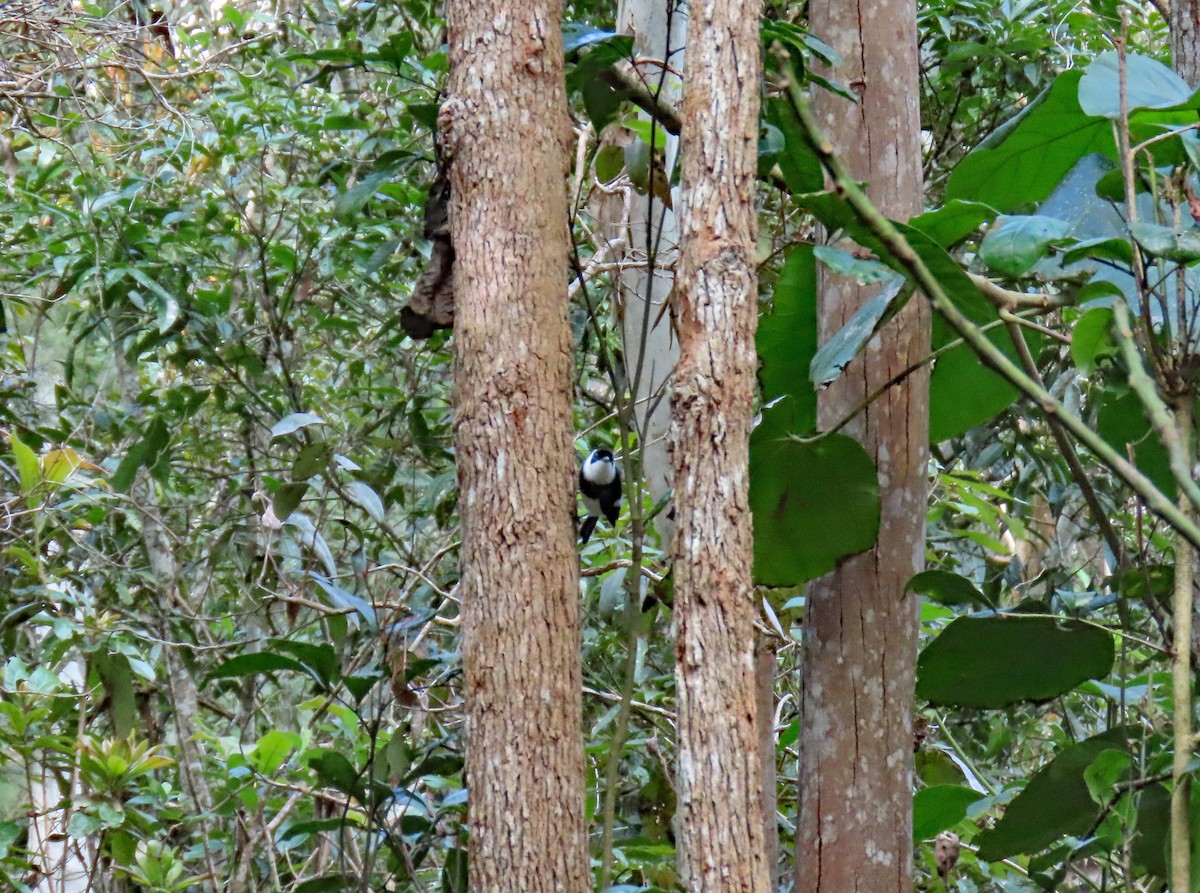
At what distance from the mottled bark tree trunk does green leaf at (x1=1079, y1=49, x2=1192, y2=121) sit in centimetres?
A: 43

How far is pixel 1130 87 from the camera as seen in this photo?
1387 mm

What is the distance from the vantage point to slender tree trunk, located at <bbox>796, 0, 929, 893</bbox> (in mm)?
1684

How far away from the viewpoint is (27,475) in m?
2.52

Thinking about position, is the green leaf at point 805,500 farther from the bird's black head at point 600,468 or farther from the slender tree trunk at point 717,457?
the bird's black head at point 600,468

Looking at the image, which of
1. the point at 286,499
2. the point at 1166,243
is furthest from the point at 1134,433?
the point at 286,499

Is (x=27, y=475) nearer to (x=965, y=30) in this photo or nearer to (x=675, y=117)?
(x=675, y=117)

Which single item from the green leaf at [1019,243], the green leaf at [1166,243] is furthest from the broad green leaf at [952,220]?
the green leaf at [1166,243]

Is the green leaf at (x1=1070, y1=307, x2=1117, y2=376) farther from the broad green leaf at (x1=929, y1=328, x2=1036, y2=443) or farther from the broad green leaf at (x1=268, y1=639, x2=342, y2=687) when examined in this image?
the broad green leaf at (x1=268, y1=639, x2=342, y2=687)

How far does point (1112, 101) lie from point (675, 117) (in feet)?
2.19

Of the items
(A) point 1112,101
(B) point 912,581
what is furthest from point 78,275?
(A) point 1112,101

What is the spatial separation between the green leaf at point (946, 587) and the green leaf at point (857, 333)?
337mm

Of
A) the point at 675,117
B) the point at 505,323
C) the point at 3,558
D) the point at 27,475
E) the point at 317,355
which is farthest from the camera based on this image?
the point at 317,355

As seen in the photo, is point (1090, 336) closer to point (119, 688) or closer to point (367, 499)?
point (367, 499)

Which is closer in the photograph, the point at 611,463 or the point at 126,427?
the point at 126,427
